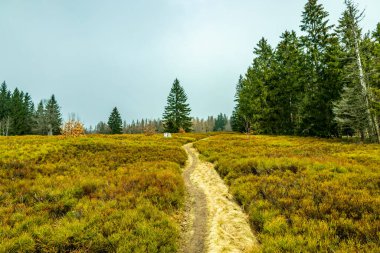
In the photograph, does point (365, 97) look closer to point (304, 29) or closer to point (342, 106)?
point (342, 106)

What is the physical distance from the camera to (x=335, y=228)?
5.48 m

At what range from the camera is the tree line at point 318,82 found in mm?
24031

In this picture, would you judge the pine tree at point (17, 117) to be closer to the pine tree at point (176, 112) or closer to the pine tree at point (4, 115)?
the pine tree at point (4, 115)

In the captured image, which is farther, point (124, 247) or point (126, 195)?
point (126, 195)

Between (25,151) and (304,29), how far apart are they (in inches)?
1619

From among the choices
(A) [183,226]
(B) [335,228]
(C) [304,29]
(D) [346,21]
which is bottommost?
(A) [183,226]

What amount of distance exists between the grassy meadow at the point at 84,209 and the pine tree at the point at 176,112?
154 feet

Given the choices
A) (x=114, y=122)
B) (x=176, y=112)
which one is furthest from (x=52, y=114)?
(x=176, y=112)

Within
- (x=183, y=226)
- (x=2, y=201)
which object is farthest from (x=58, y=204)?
(x=183, y=226)

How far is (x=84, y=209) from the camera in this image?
24.0 ft

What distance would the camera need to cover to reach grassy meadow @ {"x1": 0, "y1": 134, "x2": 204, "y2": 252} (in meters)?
5.40

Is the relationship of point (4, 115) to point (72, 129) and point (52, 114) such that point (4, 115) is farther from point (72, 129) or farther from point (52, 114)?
point (72, 129)

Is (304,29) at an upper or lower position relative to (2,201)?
upper

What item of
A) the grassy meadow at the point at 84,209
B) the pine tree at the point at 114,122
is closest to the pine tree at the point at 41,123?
the pine tree at the point at 114,122
